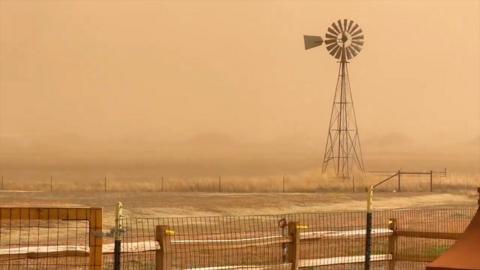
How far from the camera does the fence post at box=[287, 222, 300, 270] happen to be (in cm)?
1462

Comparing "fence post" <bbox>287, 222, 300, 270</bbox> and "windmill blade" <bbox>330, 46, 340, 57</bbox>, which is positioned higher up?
"windmill blade" <bbox>330, 46, 340, 57</bbox>

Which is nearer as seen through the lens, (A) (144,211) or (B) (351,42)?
(A) (144,211)

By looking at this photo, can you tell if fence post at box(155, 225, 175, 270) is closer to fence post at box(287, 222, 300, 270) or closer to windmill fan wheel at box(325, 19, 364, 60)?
fence post at box(287, 222, 300, 270)

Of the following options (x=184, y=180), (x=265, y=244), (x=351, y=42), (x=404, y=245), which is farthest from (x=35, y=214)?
(x=184, y=180)

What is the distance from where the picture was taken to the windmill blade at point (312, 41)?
7719cm

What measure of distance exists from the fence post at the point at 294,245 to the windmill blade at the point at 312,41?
63111mm

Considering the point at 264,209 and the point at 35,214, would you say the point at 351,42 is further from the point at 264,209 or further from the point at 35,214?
the point at 35,214

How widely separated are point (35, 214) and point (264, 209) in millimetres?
48231

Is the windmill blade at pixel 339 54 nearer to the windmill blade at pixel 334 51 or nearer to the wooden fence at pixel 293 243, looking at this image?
the windmill blade at pixel 334 51

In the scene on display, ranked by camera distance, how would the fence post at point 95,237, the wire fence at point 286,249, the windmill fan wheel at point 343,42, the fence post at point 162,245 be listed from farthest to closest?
the windmill fan wheel at point 343,42, the wire fence at point 286,249, the fence post at point 162,245, the fence post at point 95,237

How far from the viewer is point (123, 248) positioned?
13102mm

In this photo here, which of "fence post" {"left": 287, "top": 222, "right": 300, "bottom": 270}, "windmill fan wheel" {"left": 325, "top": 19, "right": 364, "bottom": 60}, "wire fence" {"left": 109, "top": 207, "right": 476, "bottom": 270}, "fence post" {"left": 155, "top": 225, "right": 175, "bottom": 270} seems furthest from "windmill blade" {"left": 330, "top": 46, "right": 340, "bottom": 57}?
"fence post" {"left": 155, "top": 225, "right": 175, "bottom": 270}

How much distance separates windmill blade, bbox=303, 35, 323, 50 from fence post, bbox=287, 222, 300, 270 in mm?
63111

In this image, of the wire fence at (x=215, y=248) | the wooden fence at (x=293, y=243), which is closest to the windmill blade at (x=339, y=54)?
the wire fence at (x=215, y=248)
